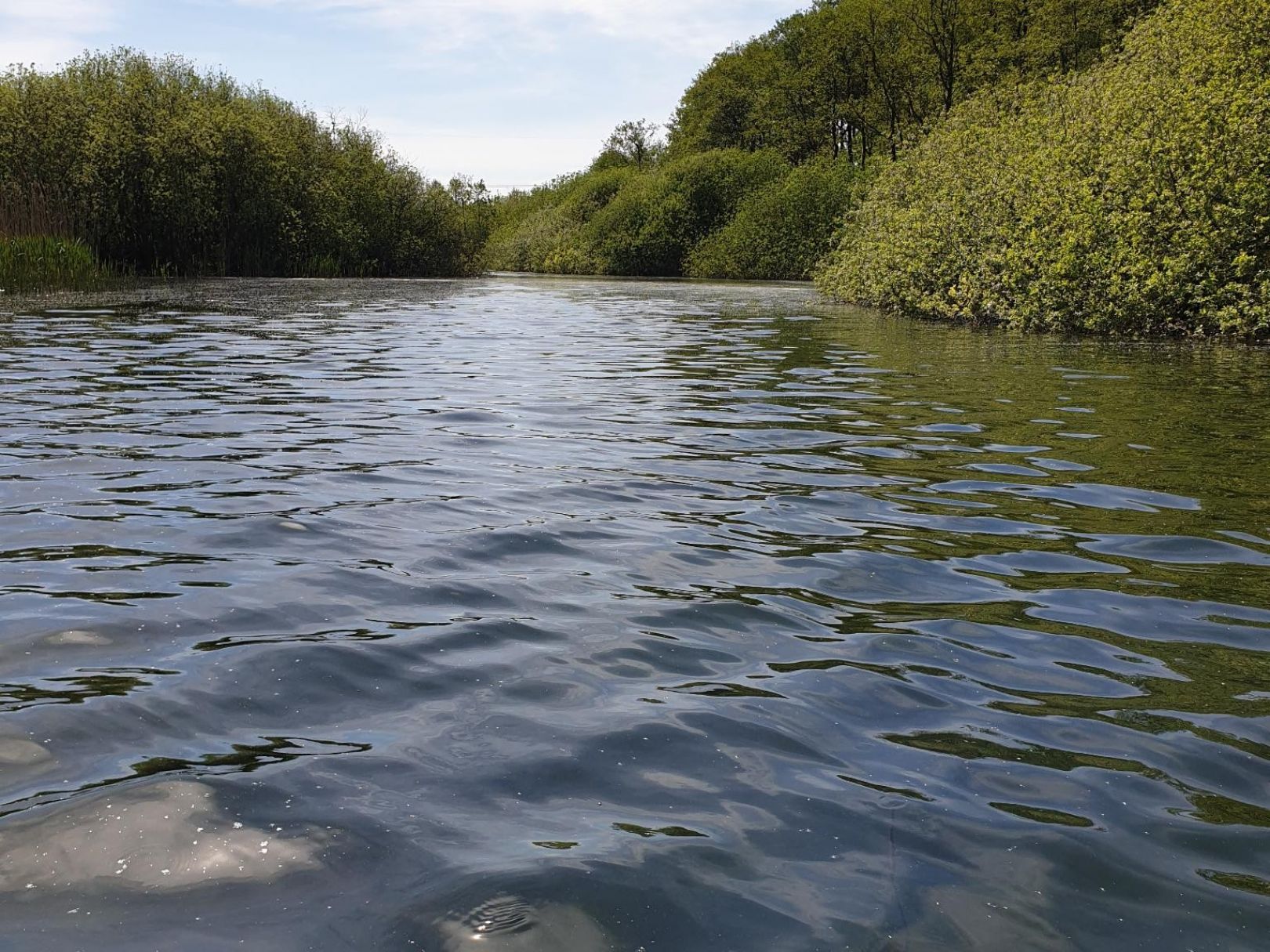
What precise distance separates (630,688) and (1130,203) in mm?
17575

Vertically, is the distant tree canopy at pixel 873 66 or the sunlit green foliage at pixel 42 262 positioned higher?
the distant tree canopy at pixel 873 66

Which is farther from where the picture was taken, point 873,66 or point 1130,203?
point 873,66

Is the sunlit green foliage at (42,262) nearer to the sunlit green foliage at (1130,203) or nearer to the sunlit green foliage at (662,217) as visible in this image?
the sunlit green foliage at (1130,203)

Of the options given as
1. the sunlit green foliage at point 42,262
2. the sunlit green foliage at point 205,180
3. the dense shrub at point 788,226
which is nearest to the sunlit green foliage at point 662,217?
the dense shrub at point 788,226

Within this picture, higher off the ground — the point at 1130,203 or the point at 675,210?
the point at 675,210

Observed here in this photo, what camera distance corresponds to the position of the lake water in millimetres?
2340

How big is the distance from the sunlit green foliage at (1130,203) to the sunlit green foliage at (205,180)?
79.1ft

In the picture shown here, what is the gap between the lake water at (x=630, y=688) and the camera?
7.68ft

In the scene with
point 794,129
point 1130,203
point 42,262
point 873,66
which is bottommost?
point 42,262

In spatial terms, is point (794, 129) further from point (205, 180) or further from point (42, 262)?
point (42, 262)

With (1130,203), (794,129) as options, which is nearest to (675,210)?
(794,129)

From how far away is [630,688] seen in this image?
361 centimetres

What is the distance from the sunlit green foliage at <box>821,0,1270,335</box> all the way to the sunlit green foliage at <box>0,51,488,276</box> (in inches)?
950

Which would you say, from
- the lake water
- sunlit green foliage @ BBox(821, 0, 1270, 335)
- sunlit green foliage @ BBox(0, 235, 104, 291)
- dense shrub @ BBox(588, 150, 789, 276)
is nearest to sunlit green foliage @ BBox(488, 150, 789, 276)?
dense shrub @ BBox(588, 150, 789, 276)
